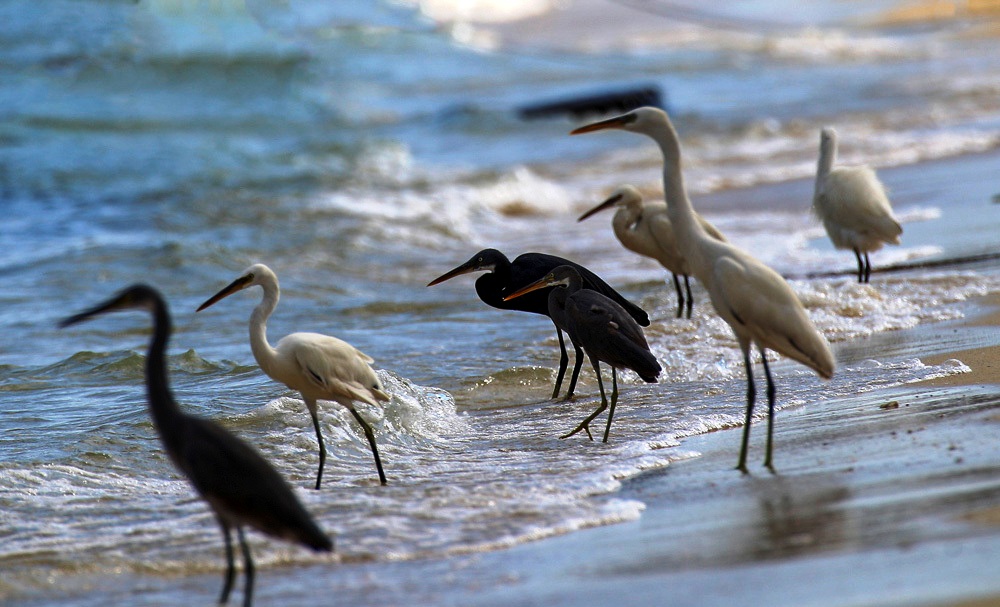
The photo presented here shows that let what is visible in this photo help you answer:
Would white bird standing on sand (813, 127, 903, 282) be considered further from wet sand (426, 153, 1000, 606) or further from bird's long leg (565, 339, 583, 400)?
wet sand (426, 153, 1000, 606)

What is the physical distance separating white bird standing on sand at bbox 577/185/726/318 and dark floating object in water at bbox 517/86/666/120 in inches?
751

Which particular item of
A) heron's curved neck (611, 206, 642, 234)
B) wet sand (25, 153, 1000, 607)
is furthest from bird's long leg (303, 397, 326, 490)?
heron's curved neck (611, 206, 642, 234)

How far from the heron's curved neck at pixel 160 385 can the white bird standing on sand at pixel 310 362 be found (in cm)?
136

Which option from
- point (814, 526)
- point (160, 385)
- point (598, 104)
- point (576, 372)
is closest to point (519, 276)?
point (576, 372)

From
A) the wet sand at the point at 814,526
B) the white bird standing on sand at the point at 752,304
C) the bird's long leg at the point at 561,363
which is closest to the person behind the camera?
the wet sand at the point at 814,526

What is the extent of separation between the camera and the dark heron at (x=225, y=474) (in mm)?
3682

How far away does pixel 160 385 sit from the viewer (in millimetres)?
3869

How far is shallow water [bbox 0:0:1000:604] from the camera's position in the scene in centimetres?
523

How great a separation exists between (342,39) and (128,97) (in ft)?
53.9

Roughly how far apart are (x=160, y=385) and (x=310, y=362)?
1.49 m

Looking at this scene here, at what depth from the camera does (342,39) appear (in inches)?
1801

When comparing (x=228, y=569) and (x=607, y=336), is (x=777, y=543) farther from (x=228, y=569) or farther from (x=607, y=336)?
(x=607, y=336)

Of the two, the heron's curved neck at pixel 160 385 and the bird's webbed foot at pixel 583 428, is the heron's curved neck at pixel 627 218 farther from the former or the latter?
the heron's curved neck at pixel 160 385

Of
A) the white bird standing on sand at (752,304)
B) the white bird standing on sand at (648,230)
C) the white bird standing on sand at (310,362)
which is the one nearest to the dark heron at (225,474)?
the white bird standing on sand at (310,362)
